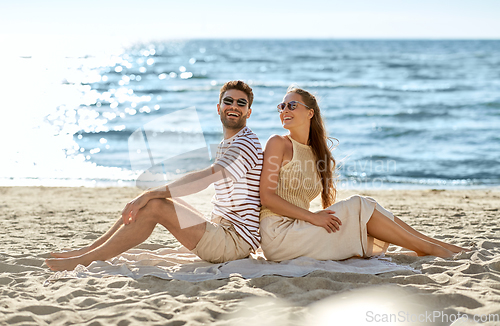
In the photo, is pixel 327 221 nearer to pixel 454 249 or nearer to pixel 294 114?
pixel 294 114

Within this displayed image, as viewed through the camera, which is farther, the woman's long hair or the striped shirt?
the woman's long hair

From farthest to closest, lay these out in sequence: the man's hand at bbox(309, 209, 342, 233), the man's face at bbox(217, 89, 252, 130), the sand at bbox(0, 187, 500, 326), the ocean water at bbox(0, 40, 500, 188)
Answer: the ocean water at bbox(0, 40, 500, 188) → the man's face at bbox(217, 89, 252, 130) → the man's hand at bbox(309, 209, 342, 233) → the sand at bbox(0, 187, 500, 326)

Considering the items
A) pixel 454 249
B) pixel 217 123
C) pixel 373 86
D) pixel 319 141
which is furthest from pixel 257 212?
pixel 373 86

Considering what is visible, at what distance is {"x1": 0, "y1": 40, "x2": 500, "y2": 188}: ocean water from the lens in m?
10.2

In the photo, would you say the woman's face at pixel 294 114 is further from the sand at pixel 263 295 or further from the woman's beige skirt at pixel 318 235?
the sand at pixel 263 295

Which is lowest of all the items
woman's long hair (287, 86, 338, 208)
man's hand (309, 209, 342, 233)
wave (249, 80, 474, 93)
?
man's hand (309, 209, 342, 233)

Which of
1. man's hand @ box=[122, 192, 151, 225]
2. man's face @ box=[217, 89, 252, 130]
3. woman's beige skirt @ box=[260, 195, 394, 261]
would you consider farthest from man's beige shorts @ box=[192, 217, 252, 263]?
man's face @ box=[217, 89, 252, 130]

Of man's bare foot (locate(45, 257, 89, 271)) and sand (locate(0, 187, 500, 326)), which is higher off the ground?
man's bare foot (locate(45, 257, 89, 271))

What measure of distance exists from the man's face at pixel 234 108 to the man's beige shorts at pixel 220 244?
838 mm

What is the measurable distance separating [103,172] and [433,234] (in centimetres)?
713

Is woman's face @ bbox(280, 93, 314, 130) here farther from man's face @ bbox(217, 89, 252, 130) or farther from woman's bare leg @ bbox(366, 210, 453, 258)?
woman's bare leg @ bbox(366, 210, 453, 258)

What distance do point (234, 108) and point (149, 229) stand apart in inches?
48.9

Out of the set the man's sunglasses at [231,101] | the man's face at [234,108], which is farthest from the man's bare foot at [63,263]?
the man's sunglasses at [231,101]

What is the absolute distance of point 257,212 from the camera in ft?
13.3
